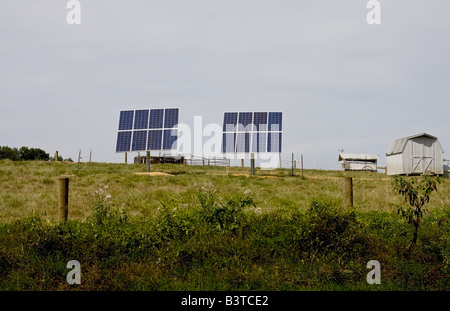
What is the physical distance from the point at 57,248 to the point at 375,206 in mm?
13426

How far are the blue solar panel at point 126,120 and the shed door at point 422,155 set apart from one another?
27.0 meters

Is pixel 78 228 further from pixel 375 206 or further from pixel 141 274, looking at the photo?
pixel 375 206

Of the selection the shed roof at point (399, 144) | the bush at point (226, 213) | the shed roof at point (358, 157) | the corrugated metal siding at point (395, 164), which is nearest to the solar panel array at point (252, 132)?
the shed roof at point (399, 144)

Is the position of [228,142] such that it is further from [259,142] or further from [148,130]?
[148,130]

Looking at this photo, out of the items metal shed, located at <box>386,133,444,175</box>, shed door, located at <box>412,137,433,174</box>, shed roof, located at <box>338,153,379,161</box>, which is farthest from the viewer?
shed roof, located at <box>338,153,379,161</box>

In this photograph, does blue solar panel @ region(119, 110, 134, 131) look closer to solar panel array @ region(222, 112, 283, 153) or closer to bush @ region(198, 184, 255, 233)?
solar panel array @ region(222, 112, 283, 153)

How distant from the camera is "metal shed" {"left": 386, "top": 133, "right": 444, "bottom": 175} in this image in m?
41.1

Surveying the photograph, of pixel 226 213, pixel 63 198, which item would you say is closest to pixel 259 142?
pixel 226 213

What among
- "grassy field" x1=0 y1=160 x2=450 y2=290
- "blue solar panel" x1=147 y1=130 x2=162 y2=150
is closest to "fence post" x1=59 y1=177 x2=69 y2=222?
"grassy field" x1=0 y1=160 x2=450 y2=290

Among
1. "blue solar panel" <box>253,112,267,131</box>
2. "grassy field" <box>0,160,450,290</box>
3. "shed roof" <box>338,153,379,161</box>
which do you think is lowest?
"grassy field" <box>0,160,450,290</box>

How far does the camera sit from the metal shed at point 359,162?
2193 inches

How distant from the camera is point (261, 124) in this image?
35.1 metres
